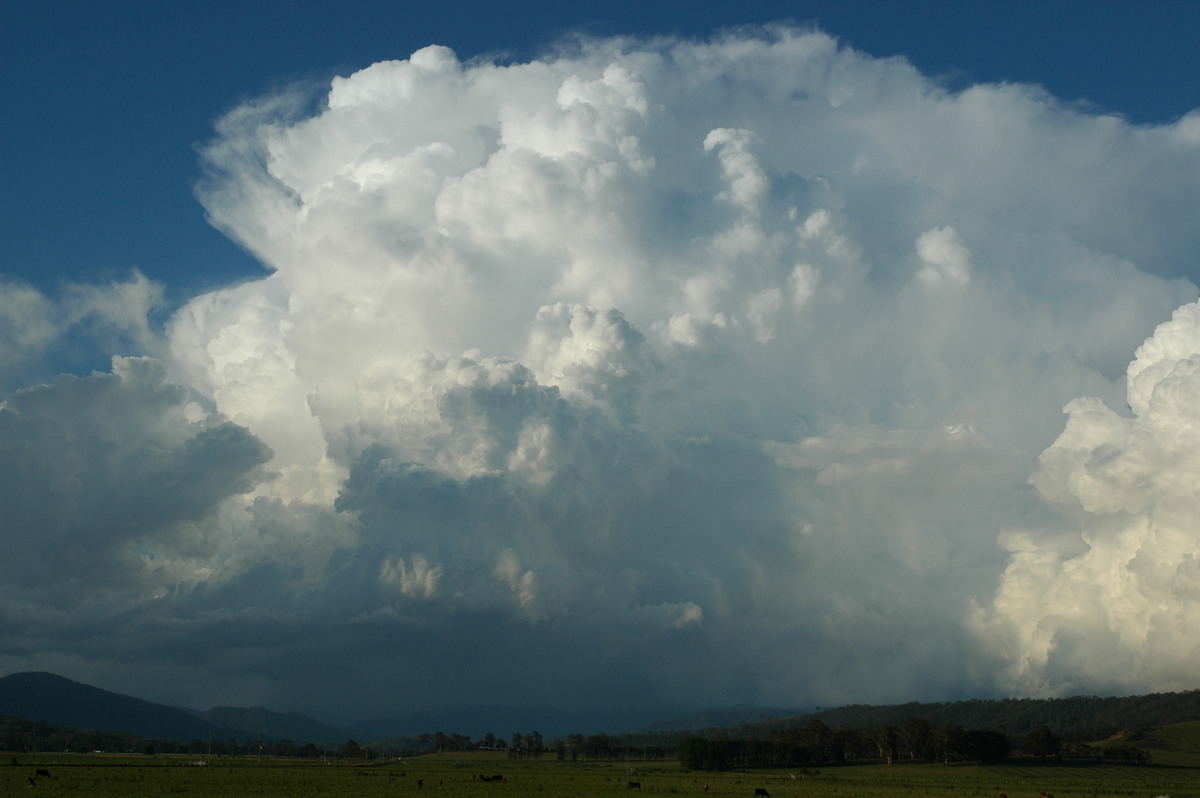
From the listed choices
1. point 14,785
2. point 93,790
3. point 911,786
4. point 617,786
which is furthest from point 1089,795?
point 14,785

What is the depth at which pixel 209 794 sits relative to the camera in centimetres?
11150

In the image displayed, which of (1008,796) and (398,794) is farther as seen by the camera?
(1008,796)

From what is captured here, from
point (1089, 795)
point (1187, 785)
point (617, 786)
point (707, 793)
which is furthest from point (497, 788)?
point (1187, 785)

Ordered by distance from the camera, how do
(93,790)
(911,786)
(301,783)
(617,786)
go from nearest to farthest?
1. (93,790)
2. (301,783)
3. (617,786)
4. (911,786)

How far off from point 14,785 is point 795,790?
110043mm

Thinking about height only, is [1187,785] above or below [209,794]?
below

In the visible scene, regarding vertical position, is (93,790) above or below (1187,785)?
above

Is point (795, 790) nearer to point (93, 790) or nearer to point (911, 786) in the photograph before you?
point (911, 786)

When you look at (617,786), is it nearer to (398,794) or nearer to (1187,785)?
(398,794)

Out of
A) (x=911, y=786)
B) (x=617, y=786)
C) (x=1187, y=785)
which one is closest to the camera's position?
(x=617, y=786)

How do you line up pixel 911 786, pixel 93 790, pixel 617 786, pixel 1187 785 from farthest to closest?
1. pixel 1187 785
2. pixel 911 786
3. pixel 617 786
4. pixel 93 790

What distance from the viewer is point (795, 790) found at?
499ft

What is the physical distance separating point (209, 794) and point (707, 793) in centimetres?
6849

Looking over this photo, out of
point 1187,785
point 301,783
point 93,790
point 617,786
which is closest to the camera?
point 93,790
